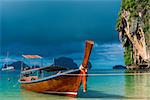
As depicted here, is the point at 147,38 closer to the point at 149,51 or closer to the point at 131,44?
the point at 149,51

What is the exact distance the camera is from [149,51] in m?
59.8

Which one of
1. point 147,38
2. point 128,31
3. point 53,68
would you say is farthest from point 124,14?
point 53,68

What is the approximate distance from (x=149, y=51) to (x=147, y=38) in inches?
85.2

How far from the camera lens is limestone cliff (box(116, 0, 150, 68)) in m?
61.1

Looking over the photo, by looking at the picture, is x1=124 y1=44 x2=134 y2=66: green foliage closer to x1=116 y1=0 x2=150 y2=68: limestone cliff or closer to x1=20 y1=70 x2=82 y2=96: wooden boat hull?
x1=116 y1=0 x2=150 y2=68: limestone cliff

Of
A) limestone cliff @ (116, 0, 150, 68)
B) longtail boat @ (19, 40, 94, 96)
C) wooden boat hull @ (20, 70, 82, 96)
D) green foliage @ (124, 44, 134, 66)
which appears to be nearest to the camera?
longtail boat @ (19, 40, 94, 96)

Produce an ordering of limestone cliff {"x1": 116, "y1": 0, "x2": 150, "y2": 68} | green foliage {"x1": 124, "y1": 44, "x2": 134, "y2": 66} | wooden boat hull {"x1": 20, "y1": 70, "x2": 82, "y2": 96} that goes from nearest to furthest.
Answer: wooden boat hull {"x1": 20, "y1": 70, "x2": 82, "y2": 96} < limestone cliff {"x1": 116, "y1": 0, "x2": 150, "y2": 68} < green foliage {"x1": 124, "y1": 44, "x2": 134, "y2": 66}

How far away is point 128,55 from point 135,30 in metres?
8.73

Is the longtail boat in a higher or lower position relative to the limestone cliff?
lower

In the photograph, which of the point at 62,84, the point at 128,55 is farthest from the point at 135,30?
the point at 62,84

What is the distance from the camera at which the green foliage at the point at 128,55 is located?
69.1 m

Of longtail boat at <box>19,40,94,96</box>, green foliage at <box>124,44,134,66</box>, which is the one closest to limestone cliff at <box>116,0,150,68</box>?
green foliage at <box>124,44,134,66</box>

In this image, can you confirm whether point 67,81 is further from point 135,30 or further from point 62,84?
point 135,30

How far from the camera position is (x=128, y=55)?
70.5m
